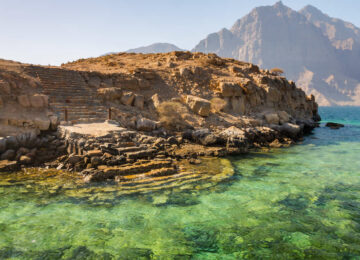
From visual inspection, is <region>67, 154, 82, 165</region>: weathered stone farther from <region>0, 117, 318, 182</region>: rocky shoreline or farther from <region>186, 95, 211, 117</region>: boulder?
<region>186, 95, 211, 117</region>: boulder

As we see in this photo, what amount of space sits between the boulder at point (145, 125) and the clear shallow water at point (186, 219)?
6.46 meters

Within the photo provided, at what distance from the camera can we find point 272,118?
22.3 m

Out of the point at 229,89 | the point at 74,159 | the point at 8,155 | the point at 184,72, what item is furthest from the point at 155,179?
the point at 184,72

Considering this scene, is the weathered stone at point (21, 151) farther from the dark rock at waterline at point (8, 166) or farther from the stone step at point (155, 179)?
the stone step at point (155, 179)

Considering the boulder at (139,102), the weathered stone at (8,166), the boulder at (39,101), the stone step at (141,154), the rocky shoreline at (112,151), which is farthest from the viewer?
the boulder at (139,102)

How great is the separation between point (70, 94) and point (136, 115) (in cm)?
454

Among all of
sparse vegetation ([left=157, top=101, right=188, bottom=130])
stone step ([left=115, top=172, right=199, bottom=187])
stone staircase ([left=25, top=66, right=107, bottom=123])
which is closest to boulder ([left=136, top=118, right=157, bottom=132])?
sparse vegetation ([left=157, top=101, right=188, bottom=130])

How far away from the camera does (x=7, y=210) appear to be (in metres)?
7.64

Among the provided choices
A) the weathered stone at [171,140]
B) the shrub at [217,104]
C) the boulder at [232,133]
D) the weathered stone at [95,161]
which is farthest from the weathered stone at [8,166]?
the shrub at [217,104]

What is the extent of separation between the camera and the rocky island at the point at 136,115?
11531mm

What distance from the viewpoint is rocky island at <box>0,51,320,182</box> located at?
11531 millimetres

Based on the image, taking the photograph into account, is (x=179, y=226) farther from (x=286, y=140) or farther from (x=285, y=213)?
(x=286, y=140)

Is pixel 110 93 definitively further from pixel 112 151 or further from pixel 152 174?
pixel 152 174

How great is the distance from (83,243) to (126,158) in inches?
219
